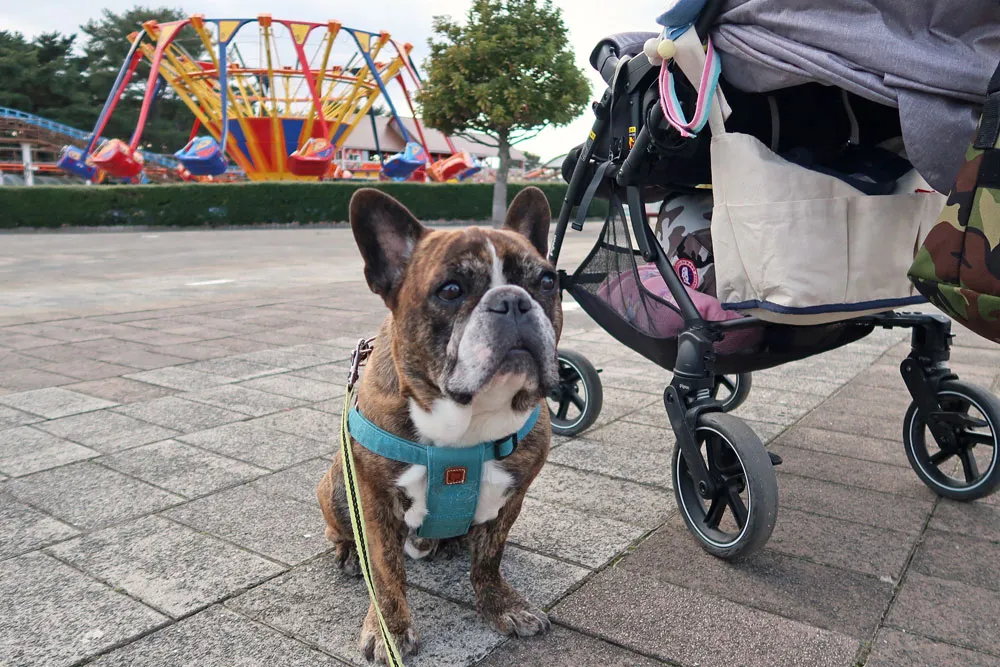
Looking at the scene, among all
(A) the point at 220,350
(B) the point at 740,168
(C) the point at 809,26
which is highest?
(C) the point at 809,26

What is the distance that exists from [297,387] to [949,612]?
385 centimetres

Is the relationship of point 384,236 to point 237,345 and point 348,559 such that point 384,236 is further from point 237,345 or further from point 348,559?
point 237,345

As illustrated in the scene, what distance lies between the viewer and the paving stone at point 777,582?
237 cm

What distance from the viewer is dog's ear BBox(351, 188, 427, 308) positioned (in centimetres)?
221

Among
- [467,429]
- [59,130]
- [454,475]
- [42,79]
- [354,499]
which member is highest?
[42,79]

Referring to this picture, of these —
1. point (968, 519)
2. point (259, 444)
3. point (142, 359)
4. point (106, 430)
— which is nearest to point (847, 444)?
point (968, 519)

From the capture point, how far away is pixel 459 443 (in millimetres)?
2197

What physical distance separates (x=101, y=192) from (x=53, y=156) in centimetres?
3181

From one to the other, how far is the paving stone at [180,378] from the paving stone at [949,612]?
13.6ft

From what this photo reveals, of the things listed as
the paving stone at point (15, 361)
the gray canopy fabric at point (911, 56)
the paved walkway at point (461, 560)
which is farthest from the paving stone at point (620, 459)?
the paving stone at point (15, 361)

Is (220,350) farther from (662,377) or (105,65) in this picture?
(105,65)

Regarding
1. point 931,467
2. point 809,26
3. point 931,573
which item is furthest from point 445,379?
point 931,467

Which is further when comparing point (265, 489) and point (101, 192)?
point (101, 192)

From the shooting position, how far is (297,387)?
16.8ft
